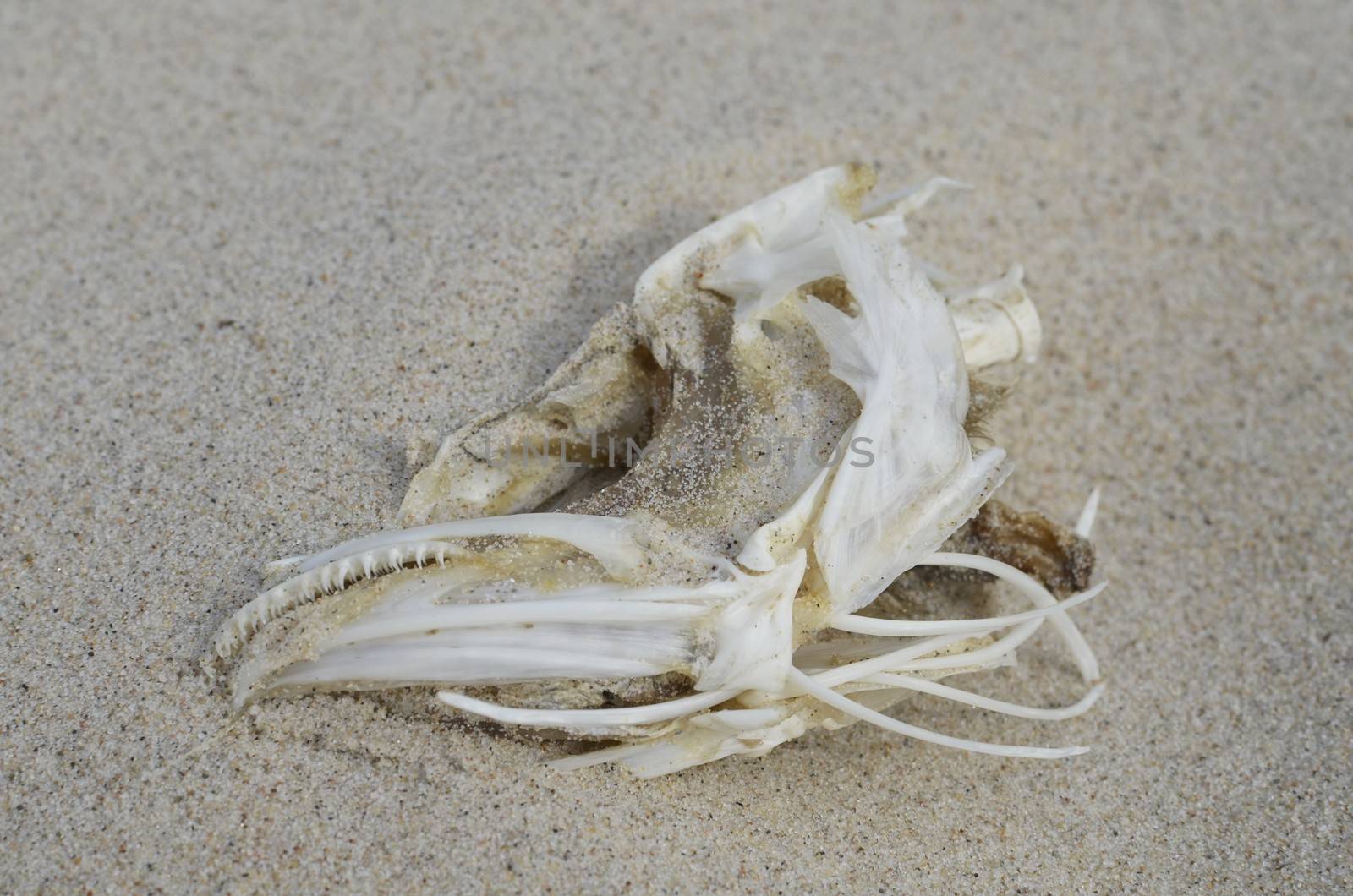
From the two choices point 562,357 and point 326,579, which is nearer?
point 326,579

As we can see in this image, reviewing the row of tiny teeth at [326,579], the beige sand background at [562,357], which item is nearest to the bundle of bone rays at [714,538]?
the row of tiny teeth at [326,579]

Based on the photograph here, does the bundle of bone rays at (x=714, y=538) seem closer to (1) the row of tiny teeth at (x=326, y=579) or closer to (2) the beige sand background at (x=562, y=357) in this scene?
(1) the row of tiny teeth at (x=326, y=579)

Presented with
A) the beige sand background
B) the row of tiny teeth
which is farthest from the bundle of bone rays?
the beige sand background

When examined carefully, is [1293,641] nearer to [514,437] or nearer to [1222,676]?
[1222,676]

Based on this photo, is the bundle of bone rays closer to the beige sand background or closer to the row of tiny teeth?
the row of tiny teeth
